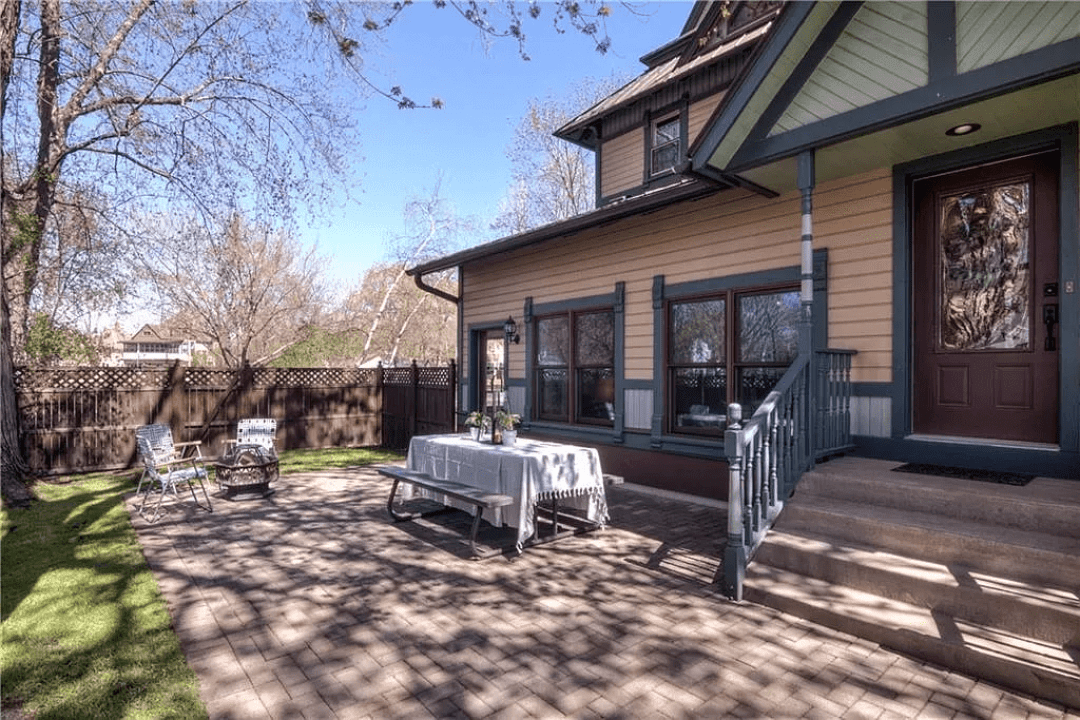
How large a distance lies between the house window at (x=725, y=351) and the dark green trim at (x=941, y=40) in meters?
2.44

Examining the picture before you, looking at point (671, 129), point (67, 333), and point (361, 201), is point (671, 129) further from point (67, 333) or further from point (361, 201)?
point (67, 333)

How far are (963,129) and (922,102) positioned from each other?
629mm

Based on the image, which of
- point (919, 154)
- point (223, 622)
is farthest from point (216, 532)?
point (919, 154)

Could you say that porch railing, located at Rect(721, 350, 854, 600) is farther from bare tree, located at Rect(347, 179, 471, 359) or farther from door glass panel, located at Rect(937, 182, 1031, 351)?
bare tree, located at Rect(347, 179, 471, 359)

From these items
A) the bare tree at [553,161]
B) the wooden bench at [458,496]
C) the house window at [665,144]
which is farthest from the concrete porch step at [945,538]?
the bare tree at [553,161]

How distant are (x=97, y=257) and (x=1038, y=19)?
14748 mm

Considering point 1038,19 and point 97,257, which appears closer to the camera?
point 1038,19

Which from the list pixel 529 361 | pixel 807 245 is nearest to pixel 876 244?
pixel 807 245

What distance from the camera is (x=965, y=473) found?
455cm

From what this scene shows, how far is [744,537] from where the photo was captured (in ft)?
13.7

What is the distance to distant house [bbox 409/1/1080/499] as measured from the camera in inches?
166

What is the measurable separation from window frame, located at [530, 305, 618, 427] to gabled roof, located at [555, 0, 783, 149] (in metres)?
3.53

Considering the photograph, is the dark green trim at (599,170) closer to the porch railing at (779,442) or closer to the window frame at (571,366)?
the window frame at (571,366)

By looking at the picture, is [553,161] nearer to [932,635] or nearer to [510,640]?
[510,640]
